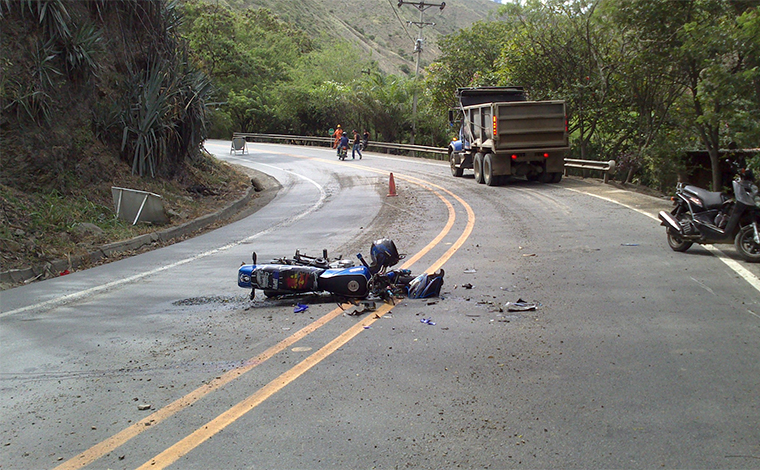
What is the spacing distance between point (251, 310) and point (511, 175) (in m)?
15.3

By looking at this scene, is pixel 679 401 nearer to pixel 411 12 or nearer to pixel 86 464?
pixel 86 464

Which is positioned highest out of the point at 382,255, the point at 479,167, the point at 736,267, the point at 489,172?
the point at 479,167

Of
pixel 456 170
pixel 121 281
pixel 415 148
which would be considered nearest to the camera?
pixel 121 281

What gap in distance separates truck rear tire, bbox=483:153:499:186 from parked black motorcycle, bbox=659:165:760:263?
33.3 feet

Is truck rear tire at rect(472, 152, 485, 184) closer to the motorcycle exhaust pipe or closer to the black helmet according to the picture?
the motorcycle exhaust pipe

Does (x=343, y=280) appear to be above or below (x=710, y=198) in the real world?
below

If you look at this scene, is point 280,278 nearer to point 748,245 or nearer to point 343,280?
point 343,280

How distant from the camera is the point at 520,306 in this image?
6836 mm

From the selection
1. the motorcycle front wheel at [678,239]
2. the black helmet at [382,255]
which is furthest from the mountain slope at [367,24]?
the black helmet at [382,255]

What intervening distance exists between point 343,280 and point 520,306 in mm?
1953

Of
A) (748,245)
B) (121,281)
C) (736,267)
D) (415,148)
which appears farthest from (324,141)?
(736,267)

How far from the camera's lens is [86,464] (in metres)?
3.80

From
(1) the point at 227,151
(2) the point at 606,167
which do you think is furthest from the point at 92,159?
(1) the point at 227,151

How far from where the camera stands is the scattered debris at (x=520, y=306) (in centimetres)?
673
